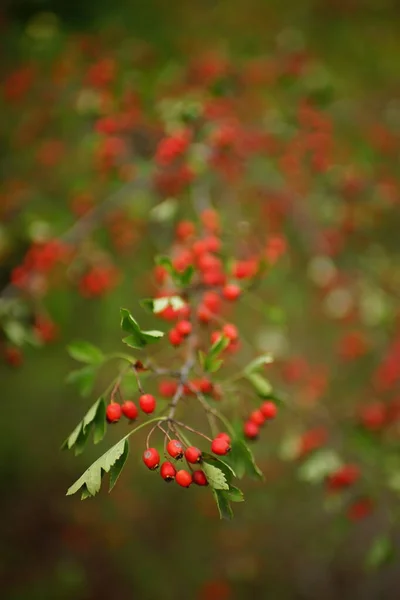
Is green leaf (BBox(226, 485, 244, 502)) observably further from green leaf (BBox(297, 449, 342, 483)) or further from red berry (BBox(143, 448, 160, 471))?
green leaf (BBox(297, 449, 342, 483))

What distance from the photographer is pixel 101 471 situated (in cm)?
111

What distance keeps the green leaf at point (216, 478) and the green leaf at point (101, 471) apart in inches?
8.4

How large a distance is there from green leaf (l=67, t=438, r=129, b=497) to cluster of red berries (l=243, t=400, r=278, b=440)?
469 millimetres

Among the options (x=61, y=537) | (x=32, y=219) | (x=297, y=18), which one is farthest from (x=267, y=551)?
(x=297, y=18)

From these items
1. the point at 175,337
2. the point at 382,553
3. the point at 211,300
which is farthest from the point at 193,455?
Answer: the point at 382,553

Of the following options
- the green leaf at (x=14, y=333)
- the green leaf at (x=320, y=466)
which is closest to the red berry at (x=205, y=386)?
the green leaf at (x=320, y=466)

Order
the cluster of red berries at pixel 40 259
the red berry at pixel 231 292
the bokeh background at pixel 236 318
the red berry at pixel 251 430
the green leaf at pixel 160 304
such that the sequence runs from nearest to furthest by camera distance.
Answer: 1. the green leaf at pixel 160 304
2. the red berry at pixel 251 430
3. the red berry at pixel 231 292
4. the cluster of red berries at pixel 40 259
5. the bokeh background at pixel 236 318

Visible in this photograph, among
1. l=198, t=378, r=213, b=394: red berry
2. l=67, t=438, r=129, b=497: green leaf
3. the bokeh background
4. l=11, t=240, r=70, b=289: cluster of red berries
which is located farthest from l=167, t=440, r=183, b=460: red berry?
the bokeh background

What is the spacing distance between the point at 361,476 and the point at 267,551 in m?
2.01

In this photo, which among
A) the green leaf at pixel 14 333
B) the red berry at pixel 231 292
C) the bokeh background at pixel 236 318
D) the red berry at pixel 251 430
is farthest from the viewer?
the bokeh background at pixel 236 318

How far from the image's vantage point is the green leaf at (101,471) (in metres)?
1.10

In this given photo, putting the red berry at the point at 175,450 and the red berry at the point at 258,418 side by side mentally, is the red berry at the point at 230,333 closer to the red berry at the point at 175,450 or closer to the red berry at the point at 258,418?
the red berry at the point at 258,418

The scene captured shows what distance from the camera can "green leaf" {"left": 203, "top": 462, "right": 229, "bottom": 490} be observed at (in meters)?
1.06

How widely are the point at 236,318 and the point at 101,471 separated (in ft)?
10.5
